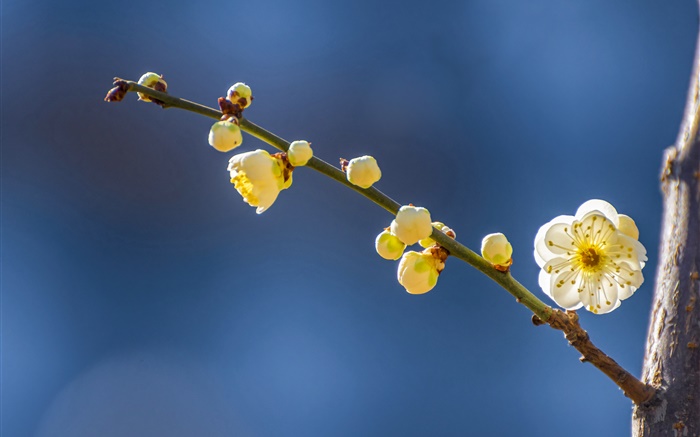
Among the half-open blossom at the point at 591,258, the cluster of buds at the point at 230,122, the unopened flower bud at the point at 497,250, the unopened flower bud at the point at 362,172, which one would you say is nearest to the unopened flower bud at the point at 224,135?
the cluster of buds at the point at 230,122

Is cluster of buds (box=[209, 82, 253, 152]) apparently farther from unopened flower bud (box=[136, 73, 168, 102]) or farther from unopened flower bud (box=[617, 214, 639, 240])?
unopened flower bud (box=[617, 214, 639, 240])

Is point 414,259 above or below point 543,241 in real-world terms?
below

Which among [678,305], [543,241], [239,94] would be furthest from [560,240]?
[239,94]

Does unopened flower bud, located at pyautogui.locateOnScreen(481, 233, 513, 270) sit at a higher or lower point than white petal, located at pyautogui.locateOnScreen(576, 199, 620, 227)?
lower

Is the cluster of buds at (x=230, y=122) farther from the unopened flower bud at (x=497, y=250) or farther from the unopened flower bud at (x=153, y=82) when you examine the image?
the unopened flower bud at (x=497, y=250)

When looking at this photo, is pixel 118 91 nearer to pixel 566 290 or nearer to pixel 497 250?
pixel 497 250

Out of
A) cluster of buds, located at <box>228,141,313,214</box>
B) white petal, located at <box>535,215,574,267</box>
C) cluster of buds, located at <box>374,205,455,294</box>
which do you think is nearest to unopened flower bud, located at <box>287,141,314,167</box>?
cluster of buds, located at <box>228,141,313,214</box>
